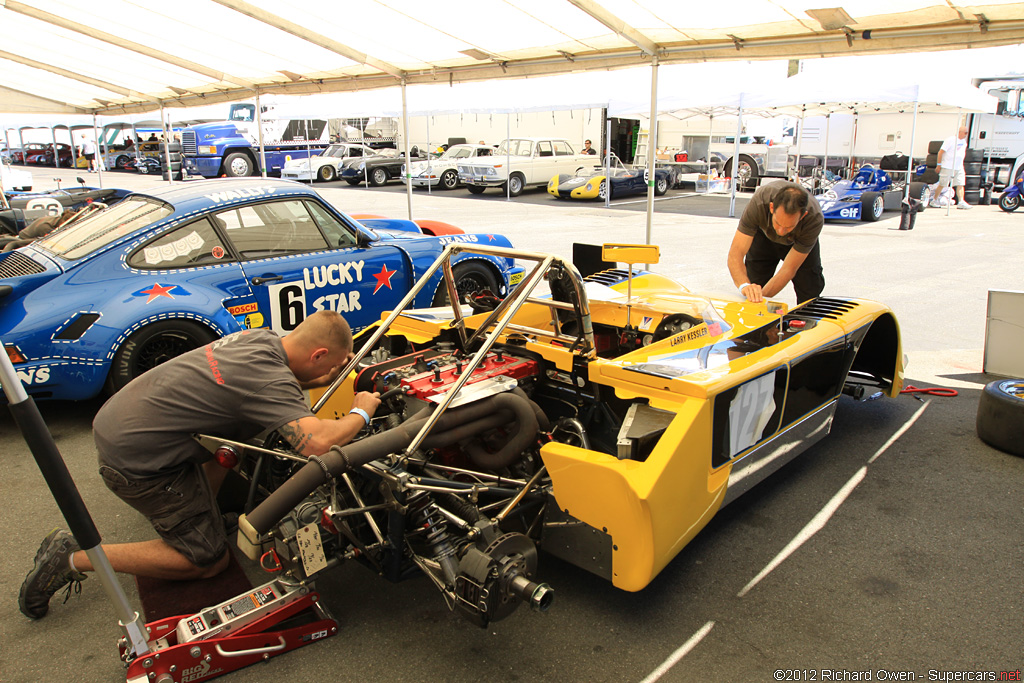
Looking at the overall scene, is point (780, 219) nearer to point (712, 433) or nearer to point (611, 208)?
point (712, 433)

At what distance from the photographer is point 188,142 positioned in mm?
24422

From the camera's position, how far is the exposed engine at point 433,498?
232 cm

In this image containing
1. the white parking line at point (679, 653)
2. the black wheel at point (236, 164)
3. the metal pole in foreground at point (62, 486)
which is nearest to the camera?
the metal pole in foreground at point (62, 486)

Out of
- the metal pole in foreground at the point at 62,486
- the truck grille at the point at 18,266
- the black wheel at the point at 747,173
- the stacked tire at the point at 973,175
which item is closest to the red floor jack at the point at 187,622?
the metal pole in foreground at the point at 62,486

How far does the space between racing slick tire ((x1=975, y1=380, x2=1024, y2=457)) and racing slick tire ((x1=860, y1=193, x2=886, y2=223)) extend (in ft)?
41.6

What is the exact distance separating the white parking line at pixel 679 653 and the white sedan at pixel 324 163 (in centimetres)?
2349

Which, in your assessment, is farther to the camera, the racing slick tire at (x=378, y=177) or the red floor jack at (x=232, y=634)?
the racing slick tire at (x=378, y=177)

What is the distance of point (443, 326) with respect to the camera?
3734 mm

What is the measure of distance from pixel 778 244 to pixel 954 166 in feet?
54.5

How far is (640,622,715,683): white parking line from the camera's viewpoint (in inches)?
93.2

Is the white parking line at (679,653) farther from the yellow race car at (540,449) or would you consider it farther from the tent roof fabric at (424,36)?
the tent roof fabric at (424,36)

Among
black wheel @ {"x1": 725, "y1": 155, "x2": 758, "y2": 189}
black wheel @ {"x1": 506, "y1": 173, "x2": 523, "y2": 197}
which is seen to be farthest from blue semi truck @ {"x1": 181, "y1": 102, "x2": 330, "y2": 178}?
black wheel @ {"x1": 725, "y1": 155, "x2": 758, "y2": 189}

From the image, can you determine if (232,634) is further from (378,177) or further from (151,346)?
(378,177)

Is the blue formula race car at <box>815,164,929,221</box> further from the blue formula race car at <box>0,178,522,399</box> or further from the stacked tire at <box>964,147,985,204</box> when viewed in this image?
the blue formula race car at <box>0,178,522,399</box>
